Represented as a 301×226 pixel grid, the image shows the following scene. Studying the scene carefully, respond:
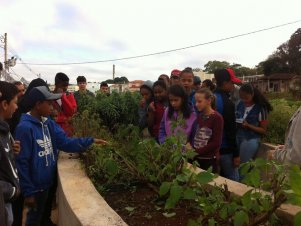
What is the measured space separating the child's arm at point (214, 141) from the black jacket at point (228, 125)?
0.56 meters

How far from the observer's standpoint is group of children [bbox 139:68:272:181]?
3682 millimetres

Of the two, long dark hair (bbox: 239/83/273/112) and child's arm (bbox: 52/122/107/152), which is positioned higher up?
long dark hair (bbox: 239/83/273/112)

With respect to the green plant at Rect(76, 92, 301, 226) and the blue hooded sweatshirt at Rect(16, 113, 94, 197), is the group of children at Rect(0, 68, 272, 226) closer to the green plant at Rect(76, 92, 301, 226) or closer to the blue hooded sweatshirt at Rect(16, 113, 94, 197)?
the blue hooded sweatshirt at Rect(16, 113, 94, 197)

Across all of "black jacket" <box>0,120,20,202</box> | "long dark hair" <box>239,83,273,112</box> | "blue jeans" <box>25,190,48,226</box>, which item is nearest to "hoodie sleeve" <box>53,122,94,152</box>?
"blue jeans" <box>25,190,48,226</box>

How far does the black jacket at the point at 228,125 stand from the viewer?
4.21 m

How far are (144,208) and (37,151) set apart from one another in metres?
1.32

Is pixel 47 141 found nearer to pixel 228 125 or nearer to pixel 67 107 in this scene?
pixel 67 107

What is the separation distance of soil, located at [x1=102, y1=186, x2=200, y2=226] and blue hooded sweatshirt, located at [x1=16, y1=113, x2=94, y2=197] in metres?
0.81

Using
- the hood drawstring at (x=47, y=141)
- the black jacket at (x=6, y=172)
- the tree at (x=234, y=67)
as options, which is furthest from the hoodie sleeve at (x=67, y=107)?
the tree at (x=234, y=67)

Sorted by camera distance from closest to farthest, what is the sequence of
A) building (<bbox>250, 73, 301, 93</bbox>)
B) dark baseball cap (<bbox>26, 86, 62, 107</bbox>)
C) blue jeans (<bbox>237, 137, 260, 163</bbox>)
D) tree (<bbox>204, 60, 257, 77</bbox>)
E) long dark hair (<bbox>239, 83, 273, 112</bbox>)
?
1. dark baseball cap (<bbox>26, 86, 62, 107</bbox>)
2. long dark hair (<bbox>239, 83, 273, 112</bbox>)
3. blue jeans (<bbox>237, 137, 260, 163</bbox>)
4. building (<bbox>250, 73, 301, 93</bbox>)
5. tree (<bbox>204, 60, 257, 77</bbox>)

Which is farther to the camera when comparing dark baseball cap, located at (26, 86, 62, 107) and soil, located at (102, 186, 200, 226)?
dark baseball cap, located at (26, 86, 62, 107)

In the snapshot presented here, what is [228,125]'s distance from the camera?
4.27 metres

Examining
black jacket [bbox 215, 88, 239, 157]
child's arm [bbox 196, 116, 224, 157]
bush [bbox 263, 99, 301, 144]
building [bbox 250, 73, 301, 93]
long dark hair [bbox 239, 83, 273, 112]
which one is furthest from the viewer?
building [bbox 250, 73, 301, 93]

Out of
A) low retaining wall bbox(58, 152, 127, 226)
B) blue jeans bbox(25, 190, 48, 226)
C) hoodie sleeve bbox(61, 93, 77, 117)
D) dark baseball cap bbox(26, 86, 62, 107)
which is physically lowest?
→ blue jeans bbox(25, 190, 48, 226)
